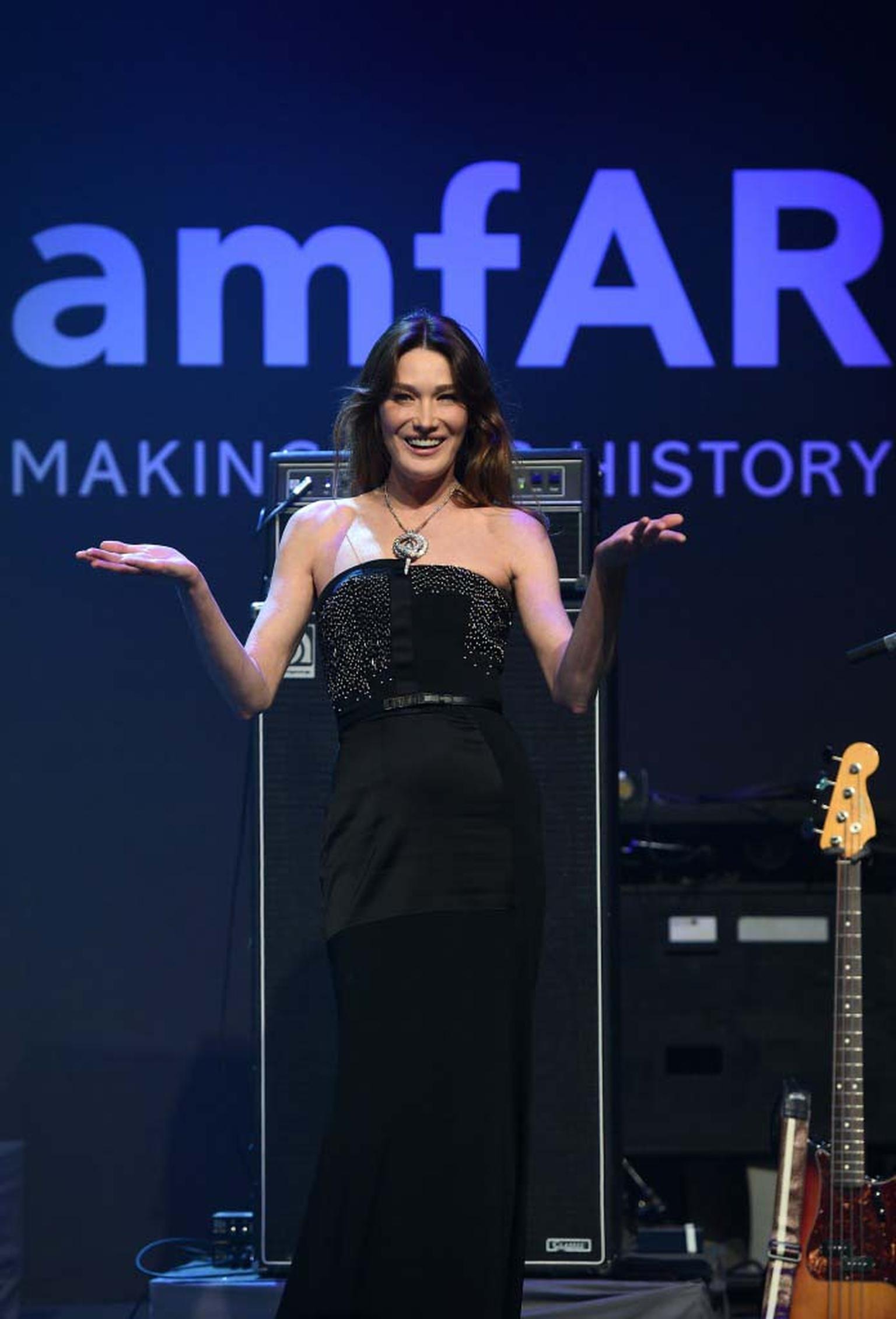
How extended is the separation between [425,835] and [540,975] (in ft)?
3.20

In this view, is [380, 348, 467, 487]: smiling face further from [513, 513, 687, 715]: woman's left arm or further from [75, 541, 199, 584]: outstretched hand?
[75, 541, 199, 584]: outstretched hand

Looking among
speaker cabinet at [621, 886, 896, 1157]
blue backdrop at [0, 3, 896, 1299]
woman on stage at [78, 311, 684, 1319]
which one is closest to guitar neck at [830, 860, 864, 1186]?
speaker cabinet at [621, 886, 896, 1157]

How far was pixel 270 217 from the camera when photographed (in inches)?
176

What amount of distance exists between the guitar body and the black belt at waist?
44.9 inches

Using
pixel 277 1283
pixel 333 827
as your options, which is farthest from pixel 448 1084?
pixel 277 1283

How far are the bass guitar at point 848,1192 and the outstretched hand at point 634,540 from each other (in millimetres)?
1065

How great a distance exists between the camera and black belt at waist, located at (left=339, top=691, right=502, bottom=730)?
7.76ft

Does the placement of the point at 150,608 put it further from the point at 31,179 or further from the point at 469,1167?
the point at 469,1167

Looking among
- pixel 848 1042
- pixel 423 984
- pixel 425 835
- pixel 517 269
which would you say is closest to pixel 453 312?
pixel 517 269

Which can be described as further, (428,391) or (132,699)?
(132,699)

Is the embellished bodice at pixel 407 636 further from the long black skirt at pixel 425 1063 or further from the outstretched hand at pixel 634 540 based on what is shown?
the outstretched hand at pixel 634 540

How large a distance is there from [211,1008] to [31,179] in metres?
2.07

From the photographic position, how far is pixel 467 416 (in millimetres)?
2469

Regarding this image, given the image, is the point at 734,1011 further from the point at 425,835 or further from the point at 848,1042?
the point at 425,835
